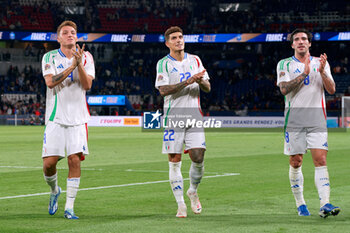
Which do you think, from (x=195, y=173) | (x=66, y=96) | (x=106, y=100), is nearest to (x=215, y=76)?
(x=106, y=100)

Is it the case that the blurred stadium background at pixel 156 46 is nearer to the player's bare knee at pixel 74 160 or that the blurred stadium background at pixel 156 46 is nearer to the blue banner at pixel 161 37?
the blue banner at pixel 161 37

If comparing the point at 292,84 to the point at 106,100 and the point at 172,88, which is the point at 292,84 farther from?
the point at 106,100

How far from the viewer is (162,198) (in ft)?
32.7

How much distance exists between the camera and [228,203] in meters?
9.35

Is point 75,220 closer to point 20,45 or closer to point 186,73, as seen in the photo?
point 186,73

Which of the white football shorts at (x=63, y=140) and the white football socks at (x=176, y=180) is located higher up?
the white football shorts at (x=63, y=140)

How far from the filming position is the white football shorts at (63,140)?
7887mm

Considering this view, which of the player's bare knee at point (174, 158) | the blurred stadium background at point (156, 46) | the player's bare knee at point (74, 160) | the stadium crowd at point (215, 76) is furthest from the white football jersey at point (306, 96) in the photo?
the blurred stadium background at point (156, 46)

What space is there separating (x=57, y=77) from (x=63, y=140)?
0.81 m

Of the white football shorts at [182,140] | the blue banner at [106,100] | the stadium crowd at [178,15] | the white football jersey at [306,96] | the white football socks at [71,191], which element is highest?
the stadium crowd at [178,15]

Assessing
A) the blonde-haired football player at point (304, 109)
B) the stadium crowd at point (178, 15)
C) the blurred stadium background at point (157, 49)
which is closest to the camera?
the blonde-haired football player at point (304, 109)

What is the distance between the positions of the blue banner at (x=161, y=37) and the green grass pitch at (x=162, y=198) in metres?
33.0

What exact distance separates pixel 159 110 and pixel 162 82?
130ft

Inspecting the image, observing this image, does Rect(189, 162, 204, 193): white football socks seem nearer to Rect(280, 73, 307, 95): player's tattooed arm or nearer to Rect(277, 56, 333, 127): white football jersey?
Rect(277, 56, 333, 127): white football jersey
